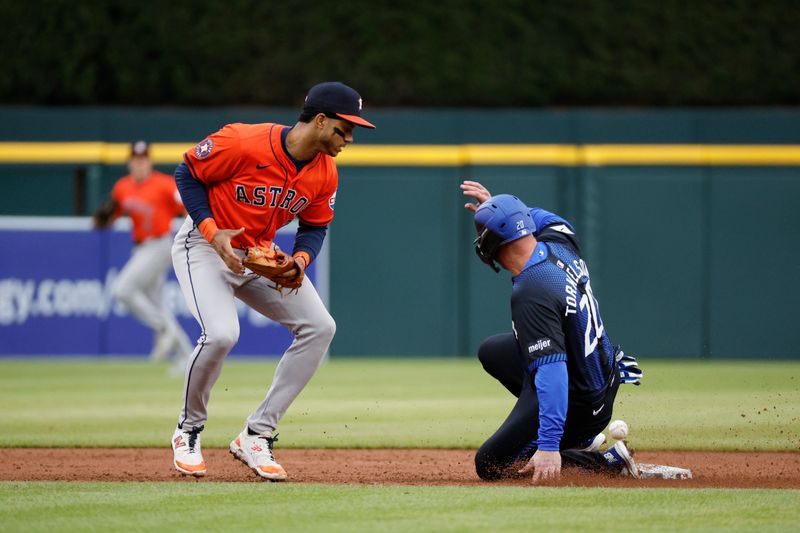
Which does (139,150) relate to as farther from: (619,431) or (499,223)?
(619,431)

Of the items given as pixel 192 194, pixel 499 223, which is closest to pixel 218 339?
pixel 192 194

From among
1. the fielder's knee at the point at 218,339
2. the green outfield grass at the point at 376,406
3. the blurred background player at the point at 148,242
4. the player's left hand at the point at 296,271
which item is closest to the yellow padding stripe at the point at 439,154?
the blurred background player at the point at 148,242

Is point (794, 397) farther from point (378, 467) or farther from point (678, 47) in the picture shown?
point (678, 47)

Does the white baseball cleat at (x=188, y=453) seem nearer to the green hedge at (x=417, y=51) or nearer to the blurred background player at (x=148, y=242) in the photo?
the blurred background player at (x=148, y=242)

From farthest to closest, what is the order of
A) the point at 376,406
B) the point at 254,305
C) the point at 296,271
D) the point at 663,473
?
the point at 376,406 → the point at 254,305 → the point at 663,473 → the point at 296,271

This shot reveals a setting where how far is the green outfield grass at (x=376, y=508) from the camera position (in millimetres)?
4234

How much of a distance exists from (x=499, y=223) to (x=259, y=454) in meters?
1.48

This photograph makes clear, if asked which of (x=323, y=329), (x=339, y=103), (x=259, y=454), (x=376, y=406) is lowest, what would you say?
(x=376, y=406)

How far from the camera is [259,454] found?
217 inches

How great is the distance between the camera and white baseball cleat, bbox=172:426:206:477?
17.9 feet

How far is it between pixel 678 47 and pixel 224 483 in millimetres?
10449

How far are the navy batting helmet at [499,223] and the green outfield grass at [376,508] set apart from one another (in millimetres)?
1014

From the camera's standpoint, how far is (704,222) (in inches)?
524

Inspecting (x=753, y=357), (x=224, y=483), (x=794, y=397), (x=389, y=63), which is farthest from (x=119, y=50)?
(x=224, y=483)
